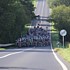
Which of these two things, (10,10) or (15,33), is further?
(15,33)

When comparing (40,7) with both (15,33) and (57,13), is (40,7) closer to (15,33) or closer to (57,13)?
(57,13)

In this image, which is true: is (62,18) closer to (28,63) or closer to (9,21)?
(9,21)

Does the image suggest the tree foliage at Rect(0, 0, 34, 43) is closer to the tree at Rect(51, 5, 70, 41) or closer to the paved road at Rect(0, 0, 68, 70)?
the tree at Rect(51, 5, 70, 41)

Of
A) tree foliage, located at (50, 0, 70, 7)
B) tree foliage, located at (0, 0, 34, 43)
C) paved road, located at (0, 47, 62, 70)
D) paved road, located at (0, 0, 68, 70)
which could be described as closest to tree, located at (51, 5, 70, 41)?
tree foliage, located at (50, 0, 70, 7)

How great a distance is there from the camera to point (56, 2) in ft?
483

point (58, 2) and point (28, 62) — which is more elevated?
point (58, 2)

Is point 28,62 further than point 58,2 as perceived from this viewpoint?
No

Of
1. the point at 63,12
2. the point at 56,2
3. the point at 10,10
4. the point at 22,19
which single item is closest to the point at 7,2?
the point at 10,10

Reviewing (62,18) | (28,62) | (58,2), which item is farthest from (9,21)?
(58,2)

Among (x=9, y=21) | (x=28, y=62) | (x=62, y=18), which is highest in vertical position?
(x=62, y=18)

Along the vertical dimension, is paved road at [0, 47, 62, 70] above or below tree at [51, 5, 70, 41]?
below

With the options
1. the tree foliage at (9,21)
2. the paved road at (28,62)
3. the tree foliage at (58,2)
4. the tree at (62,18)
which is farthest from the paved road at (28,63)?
the tree foliage at (58,2)

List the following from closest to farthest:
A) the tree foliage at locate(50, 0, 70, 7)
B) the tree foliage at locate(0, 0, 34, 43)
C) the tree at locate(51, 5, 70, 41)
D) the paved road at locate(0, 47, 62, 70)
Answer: the paved road at locate(0, 47, 62, 70)
the tree foliage at locate(0, 0, 34, 43)
the tree at locate(51, 5, 70, 41)
the tree foliage at locate(50, 0, 70, 7)

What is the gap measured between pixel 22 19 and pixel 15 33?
5.54m
